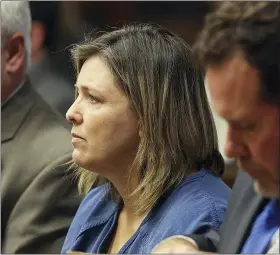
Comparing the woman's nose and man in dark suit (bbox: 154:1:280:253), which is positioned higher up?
man in dark suit (bbox: 154:1:280:253)

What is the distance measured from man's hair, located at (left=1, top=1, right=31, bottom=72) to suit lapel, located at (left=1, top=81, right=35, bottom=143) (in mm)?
62

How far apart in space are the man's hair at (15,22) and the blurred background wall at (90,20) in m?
0.05

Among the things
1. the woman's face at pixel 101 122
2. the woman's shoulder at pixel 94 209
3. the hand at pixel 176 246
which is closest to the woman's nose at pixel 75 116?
the woman's face at pixel 101 122

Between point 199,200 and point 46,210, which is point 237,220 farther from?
point 46,210

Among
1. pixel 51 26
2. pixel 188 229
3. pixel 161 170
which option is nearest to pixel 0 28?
pixel 51 26

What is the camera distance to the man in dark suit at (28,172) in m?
1.54

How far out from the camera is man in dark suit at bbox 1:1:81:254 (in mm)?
1545

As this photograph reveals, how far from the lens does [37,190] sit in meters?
1.55

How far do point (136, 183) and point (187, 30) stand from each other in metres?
0.29

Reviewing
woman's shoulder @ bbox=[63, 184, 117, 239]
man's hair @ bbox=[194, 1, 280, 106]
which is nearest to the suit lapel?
woman's shoulder @ bbox=[63, 184, 117, 239]

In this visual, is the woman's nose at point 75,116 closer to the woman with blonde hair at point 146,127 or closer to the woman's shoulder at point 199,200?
the woman with blonde hair at point 146,127

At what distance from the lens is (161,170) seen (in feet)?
4.40

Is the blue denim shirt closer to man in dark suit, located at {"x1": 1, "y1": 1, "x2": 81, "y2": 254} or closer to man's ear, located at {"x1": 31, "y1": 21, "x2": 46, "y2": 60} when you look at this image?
man in dark suit, located at {"x1": 1, "y1": 1, "x2": 81, "y2": 254}

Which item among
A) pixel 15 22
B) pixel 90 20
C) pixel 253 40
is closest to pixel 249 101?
pixel 253 40
